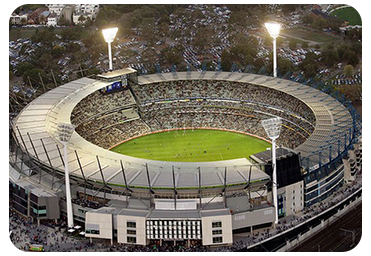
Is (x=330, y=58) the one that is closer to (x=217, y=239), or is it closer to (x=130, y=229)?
(x=217, y=239)

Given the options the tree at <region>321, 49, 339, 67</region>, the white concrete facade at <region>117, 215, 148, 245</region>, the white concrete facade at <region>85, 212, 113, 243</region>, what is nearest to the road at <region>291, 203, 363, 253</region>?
the white concrete facade at <region>117, 215, 148, 245</region>

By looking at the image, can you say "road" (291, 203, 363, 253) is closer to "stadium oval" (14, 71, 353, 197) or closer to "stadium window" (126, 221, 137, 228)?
"stadium oval" (14, 71, 353, 197)

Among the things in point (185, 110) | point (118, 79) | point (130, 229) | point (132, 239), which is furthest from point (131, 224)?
point (185, 110)

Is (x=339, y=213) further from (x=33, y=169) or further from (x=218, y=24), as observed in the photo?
(x=218, y=24)

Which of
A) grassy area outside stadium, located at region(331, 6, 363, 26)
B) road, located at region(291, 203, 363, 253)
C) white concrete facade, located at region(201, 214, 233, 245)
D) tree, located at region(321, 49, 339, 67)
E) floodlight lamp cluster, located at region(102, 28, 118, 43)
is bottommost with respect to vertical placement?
road, located at region(291, 203, 363, 253)

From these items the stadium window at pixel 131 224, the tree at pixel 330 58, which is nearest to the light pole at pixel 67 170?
the stadium window at pixel 131 224

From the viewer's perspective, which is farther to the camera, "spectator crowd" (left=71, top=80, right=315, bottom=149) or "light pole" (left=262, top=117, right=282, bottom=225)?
"spectator crowd" (left=71, top=80, right=315, bottom=149)

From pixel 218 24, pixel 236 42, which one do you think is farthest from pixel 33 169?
pixel 218 24
